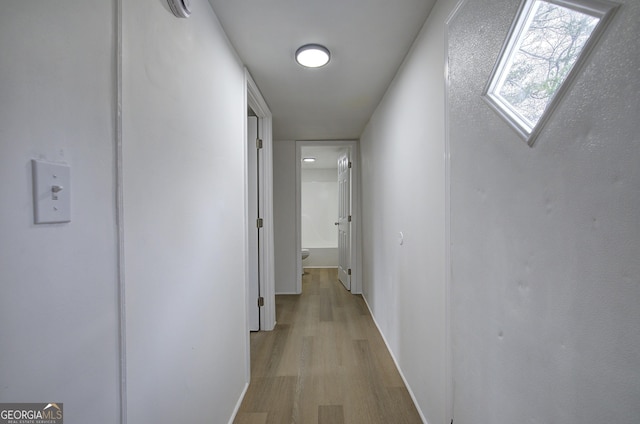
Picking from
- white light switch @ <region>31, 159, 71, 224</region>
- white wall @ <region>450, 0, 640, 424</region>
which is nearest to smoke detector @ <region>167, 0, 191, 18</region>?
white light switch @ <region>31, 159, 71, 224</region>

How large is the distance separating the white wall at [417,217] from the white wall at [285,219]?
166cm

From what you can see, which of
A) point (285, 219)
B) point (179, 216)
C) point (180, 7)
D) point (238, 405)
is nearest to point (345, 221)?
point (285, 219)

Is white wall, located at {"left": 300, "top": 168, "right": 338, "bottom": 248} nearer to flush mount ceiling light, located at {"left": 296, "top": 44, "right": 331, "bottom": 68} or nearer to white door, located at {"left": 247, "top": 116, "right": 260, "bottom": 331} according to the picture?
white door, located at {"left": 247, "top": 116, "right": 260, "bottom": 331}

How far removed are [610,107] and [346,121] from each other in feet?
9.30

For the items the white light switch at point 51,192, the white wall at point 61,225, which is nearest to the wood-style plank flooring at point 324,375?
the white wall at point 61,225

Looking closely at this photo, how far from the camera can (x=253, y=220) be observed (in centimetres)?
276

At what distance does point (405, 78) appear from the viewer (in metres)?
1.86

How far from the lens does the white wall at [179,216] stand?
2.57 feet

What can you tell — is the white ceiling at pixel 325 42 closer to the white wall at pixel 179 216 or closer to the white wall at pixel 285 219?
the white wall at pixel 179 216

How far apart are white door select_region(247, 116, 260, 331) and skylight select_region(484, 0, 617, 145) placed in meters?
2.22

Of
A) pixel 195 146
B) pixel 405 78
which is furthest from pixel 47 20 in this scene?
pixel 405 78

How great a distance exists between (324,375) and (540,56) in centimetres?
215

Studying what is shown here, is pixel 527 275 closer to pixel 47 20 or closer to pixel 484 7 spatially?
pixel 484 7

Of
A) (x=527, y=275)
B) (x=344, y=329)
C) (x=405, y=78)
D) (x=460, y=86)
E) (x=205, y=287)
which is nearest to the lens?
(x=527, y=275)
